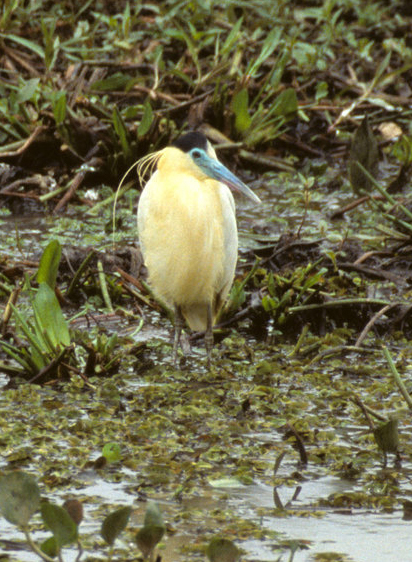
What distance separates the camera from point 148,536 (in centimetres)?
250

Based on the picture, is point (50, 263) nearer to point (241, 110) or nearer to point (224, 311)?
point (224, 311)

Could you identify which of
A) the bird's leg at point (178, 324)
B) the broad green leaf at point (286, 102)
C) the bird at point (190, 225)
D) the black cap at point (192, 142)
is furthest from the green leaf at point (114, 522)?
the broad green leaf at point (286, 102)

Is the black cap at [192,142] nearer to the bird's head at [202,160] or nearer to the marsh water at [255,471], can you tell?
the bird's head at [202,160]

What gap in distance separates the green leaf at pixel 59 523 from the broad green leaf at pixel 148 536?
6.2 inches

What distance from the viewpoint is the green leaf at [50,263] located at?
4.60 metres

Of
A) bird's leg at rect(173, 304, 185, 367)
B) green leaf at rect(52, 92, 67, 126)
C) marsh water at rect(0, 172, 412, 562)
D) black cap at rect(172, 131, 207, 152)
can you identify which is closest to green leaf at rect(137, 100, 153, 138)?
green leaf at rect(52, 92, 67, 126)

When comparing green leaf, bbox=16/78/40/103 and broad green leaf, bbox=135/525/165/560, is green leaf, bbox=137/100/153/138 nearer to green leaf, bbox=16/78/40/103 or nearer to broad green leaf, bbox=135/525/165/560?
green leaf, bbox=16/78/40/103

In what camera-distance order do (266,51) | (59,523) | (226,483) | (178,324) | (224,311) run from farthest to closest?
(266,51), (224,311), (178,324), (226,483), (59,523)

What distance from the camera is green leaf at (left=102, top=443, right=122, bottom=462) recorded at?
11.8 feet

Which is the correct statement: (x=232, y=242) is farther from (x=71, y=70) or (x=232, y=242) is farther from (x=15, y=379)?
(x=71, y=70)

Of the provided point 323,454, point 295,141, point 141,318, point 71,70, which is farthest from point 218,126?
point 323,454

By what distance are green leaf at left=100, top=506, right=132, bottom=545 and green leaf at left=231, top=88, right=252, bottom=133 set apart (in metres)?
4.77

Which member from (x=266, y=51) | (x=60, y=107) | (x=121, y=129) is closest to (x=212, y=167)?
(x=121, y=129)

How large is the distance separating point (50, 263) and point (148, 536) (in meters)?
2.31
